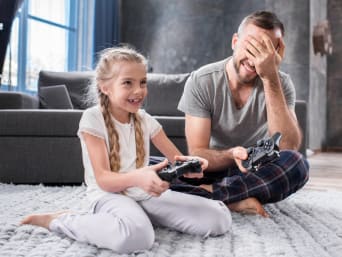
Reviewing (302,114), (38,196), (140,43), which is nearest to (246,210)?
(38,196)

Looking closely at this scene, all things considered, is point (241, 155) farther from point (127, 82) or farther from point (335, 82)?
point (335, 82)

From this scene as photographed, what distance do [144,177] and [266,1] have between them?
4.35 meters

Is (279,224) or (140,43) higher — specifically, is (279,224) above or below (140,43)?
below

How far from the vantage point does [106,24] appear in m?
5.45

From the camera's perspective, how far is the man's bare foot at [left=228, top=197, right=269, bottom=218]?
1483mm

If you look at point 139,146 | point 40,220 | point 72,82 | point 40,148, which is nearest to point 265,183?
point 139,146

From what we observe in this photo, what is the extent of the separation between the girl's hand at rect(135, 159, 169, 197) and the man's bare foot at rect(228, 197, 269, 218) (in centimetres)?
54

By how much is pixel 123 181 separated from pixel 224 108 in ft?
1.85

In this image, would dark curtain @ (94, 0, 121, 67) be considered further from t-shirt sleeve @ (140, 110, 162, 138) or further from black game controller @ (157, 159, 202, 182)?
black game controller @ (157, 159, 202, 182)

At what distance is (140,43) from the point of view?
5.67 metres

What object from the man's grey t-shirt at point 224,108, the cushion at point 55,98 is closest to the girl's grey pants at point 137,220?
the man's grey t-shirt at point 224,108

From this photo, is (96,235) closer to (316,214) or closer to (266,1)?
(316,214)

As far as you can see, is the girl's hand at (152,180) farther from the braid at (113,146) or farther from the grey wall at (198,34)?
the grey wall at (198,34)

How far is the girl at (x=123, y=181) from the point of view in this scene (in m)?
1.07
